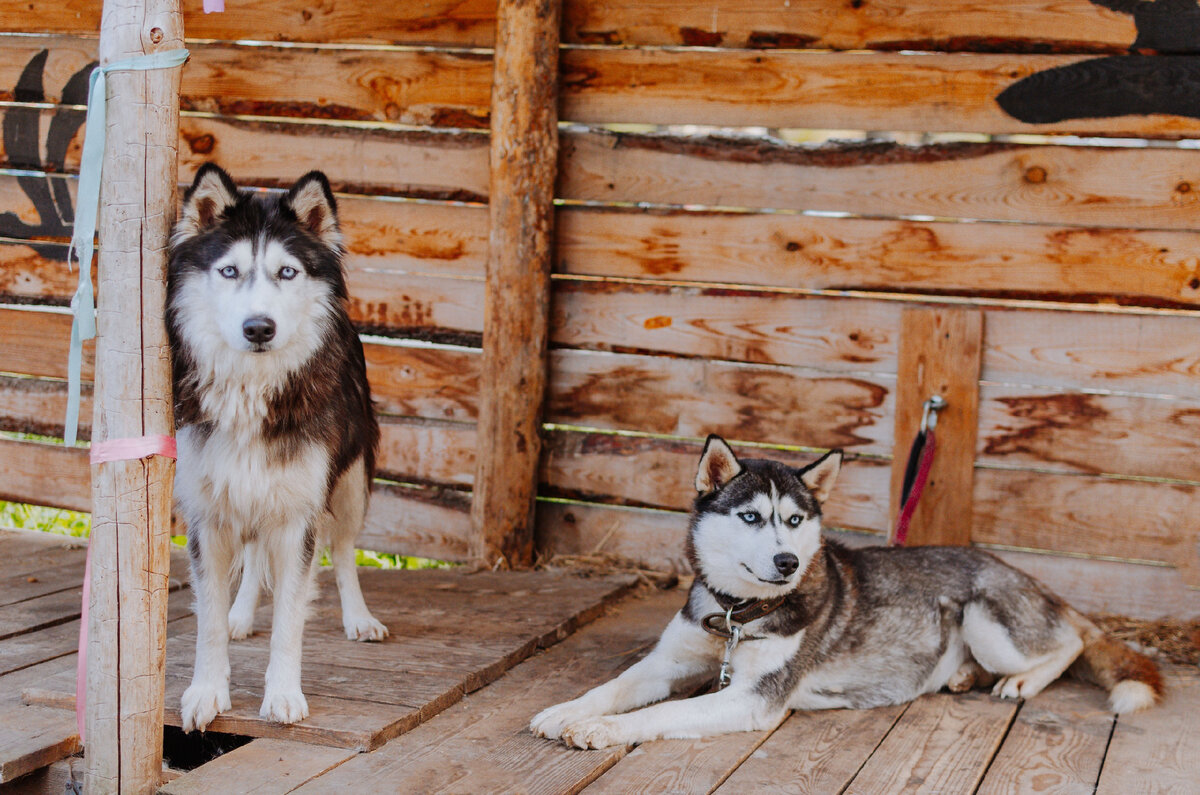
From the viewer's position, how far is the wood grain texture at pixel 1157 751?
3.17m

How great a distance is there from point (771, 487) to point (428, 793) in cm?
146

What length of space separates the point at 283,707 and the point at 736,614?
4.71 feet

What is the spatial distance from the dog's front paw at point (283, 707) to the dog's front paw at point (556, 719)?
0.68 meters

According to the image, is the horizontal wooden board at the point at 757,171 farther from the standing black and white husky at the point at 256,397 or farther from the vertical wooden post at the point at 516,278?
the standing black and white husky at the point at 256,397

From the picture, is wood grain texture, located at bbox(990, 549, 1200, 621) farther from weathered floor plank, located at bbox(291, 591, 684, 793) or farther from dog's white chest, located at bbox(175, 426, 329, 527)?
dog's white chest, located at bbox(175, 426, 329, 527)

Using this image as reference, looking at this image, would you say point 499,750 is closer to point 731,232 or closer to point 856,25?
point 731,232

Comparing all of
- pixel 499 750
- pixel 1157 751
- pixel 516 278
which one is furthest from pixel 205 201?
pixel 1157 751

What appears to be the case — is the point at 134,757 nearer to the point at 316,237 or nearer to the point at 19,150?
the point at 316,237

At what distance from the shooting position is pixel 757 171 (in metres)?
5.02

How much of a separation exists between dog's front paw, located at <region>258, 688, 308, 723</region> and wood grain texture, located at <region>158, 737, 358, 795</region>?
0.07 metres

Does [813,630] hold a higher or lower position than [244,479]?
lower

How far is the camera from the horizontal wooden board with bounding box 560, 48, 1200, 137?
4582mm

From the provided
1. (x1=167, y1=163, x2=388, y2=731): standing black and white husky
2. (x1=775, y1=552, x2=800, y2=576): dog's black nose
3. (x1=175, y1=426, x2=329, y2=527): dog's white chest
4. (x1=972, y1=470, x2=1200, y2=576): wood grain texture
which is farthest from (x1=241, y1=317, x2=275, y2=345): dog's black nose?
(x1=972, y1=470, x2=1200, y2=576): wood grain texture

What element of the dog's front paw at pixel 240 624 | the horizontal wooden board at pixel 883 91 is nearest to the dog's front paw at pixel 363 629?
the dog's front paw at pixel 240 624
